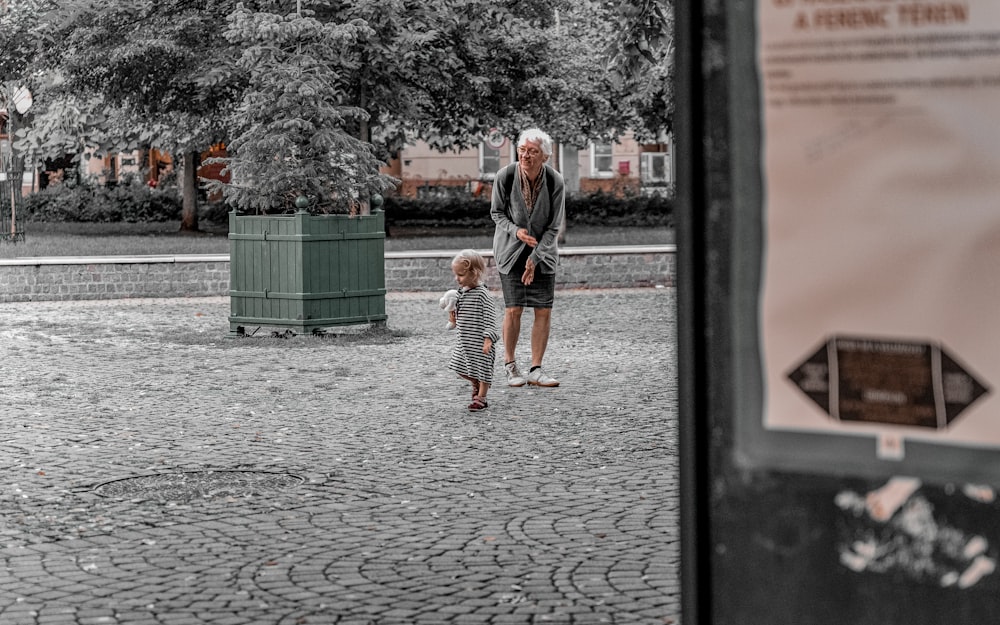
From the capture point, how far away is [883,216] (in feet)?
6.57

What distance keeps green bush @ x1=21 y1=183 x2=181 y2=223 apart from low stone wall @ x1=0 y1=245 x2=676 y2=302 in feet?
65.5

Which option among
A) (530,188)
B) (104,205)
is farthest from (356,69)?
(530,188)

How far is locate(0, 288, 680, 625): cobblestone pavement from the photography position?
16.3ft

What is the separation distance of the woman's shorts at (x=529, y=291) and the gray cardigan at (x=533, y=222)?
0.18 feet

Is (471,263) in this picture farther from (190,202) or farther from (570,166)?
(570,166)

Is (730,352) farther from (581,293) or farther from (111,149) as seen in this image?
(111,149)

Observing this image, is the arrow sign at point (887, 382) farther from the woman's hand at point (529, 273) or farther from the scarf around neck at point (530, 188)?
the scarf around neck at point (530, 188)

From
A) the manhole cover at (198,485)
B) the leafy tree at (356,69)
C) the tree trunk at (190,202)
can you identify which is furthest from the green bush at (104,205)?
the manhole cover at (198,485)

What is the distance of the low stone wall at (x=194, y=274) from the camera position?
18.5 metres

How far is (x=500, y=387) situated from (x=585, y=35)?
27.4 meters

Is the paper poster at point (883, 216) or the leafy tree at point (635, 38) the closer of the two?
the paper poster at point (883, 216)

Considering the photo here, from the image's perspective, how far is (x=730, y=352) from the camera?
2.19 metres

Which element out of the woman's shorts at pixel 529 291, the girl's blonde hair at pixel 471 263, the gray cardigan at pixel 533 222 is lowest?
the woman's shorts at pixel 529 291

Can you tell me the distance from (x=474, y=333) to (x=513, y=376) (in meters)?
1.24
